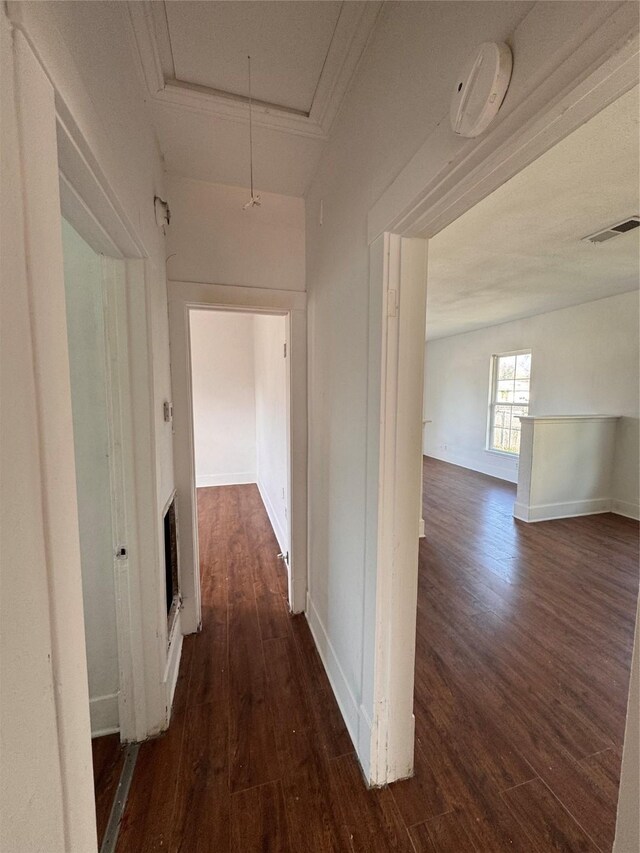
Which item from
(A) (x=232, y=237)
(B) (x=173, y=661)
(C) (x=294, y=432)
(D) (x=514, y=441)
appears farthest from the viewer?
(D) (x=514, y=441)

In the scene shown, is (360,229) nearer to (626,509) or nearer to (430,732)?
(430,732)

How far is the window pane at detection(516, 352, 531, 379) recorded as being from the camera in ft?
17.4

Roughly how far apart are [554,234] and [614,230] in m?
0.41

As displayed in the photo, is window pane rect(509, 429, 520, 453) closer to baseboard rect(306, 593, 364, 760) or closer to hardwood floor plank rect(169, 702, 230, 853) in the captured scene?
baseboard rect(306, 593, 364, 760)

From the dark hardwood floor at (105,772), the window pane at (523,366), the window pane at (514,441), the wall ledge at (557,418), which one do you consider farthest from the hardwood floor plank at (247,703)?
the window pane at (523,366)

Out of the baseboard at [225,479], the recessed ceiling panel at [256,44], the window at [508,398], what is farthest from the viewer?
the window at [508,398]

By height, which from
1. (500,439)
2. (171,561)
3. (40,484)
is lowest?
(171,561)

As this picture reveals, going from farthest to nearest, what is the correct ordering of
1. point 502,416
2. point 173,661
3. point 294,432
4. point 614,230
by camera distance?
point 502,416 < point 614,230 < point 294,432 < point 173,661

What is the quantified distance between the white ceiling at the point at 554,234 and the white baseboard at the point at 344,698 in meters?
2.54

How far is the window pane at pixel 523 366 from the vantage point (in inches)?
208

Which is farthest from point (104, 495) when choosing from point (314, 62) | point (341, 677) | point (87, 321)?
point (314, 62)

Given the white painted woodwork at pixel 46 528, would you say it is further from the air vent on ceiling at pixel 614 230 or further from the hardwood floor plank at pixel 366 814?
the air vent on ceiling at pixel 614 230

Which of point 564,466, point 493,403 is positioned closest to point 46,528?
point 564,466

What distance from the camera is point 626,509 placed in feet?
13.1
